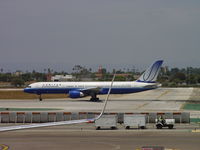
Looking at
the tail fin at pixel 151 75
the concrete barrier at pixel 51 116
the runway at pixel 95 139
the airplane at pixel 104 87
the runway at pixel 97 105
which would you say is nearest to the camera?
the runway at pixel 95 139

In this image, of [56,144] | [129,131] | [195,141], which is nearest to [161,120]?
[129,131]

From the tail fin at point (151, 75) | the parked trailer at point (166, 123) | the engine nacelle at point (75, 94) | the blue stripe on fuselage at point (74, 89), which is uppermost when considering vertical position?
the tail fin at point (151, 75)

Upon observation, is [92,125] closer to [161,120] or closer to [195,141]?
[161,120]

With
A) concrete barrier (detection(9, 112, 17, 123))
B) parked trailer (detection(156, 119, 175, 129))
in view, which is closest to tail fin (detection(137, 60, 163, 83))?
concrete barrier (detection(9, 112, 17, 123))

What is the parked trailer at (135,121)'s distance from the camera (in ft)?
121

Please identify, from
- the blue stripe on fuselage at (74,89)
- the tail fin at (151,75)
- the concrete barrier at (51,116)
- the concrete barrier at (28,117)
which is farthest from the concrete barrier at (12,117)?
the tail fin at (151,75)

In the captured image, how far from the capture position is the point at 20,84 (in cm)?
17462

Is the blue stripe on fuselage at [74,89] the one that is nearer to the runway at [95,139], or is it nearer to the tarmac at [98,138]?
the tarmac at [98,138]

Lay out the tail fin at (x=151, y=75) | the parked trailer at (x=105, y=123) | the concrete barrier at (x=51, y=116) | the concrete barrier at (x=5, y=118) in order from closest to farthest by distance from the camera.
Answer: the parked trailer at (x=105, y=123)
the concrete barrier at (x=5, y=118)
the concrete barrier at (x=51, y=116)
the tail fin at (x=151, y=75)

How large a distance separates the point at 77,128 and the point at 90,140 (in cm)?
787

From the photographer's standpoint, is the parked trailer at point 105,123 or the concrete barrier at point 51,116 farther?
the concrete barrier at point 51,116

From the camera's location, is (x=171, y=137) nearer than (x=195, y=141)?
No

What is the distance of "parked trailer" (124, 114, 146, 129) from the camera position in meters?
37.0

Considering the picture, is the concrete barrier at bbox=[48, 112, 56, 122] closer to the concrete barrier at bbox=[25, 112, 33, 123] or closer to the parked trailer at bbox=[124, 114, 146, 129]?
the concrete barrier at bbox=[25, 112, 33, 123]
